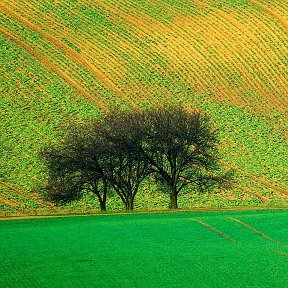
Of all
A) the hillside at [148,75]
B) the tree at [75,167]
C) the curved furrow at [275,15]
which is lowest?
the tree at [75,167]

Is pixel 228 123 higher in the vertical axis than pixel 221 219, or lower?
higher

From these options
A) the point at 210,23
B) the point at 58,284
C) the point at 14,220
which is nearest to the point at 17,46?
the point at 210,23

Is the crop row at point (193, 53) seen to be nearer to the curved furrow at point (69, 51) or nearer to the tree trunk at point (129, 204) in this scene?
the curved furrow at point (69, 51)

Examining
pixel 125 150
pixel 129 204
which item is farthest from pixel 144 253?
pixel 129 204

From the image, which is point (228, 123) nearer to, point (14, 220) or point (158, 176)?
point (158, 176)

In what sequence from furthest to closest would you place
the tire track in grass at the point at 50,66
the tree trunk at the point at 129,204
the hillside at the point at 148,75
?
the tire track in grass at the point at 50,66 < the hillside at the point at 148,75 < the tree trunk at the point at 129,204

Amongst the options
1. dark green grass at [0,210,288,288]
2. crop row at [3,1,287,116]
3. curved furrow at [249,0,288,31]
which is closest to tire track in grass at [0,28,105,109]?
crop row at [3,1,287,116]

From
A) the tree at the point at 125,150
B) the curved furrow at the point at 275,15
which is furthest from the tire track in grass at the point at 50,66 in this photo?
the curved furrow at the point at 275,15
